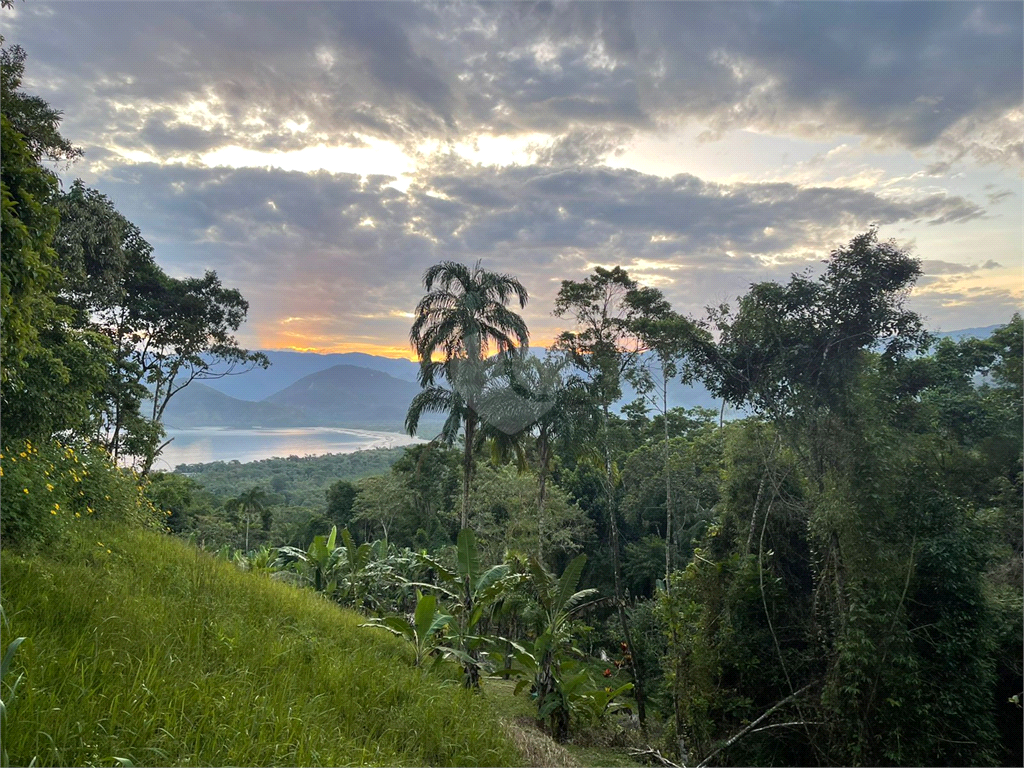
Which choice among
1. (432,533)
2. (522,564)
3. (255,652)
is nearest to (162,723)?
(255,652)

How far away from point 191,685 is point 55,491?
3.83 meters

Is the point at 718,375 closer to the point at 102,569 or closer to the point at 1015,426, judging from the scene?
the point at 1015,426

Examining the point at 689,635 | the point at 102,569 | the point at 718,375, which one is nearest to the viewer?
A: the point at 102,569

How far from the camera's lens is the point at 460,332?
39.8ft

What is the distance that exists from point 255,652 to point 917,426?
349 inches

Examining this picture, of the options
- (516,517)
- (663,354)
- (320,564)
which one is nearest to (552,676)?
(320,564)

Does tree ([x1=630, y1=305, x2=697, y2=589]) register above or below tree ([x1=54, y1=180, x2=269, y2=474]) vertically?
below

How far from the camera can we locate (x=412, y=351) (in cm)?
1249

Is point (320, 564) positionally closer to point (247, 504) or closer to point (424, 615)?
point (424, 615)

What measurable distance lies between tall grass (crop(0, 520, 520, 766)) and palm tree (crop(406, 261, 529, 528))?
24.4ft

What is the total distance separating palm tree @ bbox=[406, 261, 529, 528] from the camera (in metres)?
12.1

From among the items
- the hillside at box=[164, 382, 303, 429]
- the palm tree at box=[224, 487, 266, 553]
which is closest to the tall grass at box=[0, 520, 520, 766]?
the palm tree at box=[224, 487, 266, 553]

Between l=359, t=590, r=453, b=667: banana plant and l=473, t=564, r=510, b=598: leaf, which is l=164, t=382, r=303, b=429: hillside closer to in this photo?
l=473, t=564, r=510, b=598: leaf

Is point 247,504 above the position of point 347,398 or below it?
below
